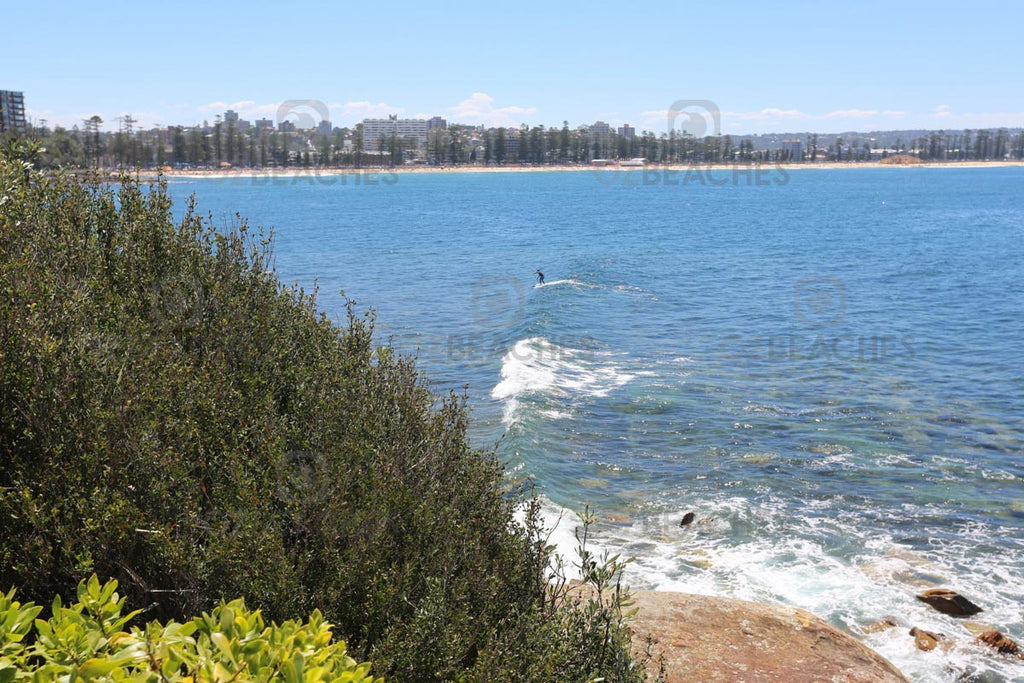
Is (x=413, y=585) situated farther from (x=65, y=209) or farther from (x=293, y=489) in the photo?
(x=65, y=209)

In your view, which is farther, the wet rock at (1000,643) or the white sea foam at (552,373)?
the white sea foam at (552,373)

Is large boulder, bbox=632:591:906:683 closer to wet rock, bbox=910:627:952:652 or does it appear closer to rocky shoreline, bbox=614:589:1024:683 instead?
rocky shoreline, bbox=614:589:1024:683

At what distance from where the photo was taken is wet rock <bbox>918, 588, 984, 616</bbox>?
47.0ft

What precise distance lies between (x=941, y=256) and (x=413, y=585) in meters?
74.7

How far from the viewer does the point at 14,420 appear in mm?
7641

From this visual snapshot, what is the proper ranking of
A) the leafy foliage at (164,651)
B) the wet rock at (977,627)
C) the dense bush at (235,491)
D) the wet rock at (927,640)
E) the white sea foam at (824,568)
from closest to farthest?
1. the leafy foliage at (164,651)
2. the dense bush at (235,491)
3. the wet rock at (927,640)
4. the white sea foam at (824,568)
5. the wet rock at (977,627)

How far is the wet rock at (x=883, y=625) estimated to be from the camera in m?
13.8

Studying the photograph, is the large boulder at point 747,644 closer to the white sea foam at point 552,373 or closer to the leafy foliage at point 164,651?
the leafy foliage at point 164,651

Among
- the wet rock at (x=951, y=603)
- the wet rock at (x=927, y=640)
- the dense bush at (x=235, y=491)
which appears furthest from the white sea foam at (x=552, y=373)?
the dense bush at (x=235, y=491)

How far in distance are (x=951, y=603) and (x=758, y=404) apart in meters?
12.2

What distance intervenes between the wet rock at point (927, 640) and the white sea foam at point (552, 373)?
12586mm

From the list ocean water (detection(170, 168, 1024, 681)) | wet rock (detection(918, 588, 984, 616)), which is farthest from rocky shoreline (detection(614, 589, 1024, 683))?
ocean water (detection(170, 168, 1024, 681))

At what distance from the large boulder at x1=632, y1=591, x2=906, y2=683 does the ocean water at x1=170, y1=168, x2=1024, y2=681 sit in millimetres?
1859

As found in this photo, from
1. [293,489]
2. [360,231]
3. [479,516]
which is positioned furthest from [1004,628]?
[360,231]
